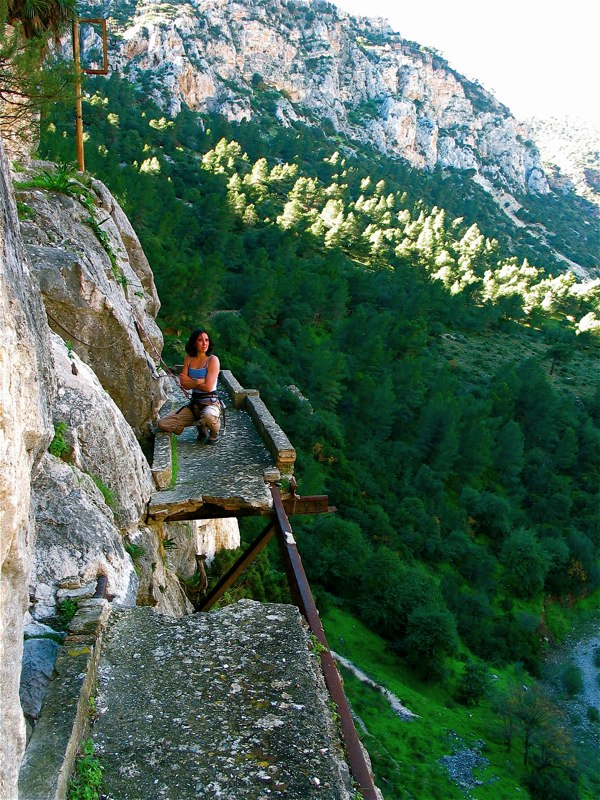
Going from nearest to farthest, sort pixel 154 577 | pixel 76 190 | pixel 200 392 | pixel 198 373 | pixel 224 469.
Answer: pixel 154 577 < pixel 224 469 < pixel 198 373 < pixel 200 392 < pixel 76 190

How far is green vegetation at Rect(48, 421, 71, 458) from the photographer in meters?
5.65

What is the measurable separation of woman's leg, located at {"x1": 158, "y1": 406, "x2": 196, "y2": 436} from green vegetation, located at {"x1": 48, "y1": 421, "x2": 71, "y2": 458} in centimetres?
363

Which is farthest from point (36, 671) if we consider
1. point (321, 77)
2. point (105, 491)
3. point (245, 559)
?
point (321, 77)

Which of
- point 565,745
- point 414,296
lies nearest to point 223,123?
point 414,296

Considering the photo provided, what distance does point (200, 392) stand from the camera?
31.0ft

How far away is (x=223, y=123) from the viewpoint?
7769cm

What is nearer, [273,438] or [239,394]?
[273,438]

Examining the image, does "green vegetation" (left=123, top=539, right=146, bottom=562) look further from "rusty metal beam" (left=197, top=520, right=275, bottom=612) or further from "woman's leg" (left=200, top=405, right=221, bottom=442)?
"woman's leg" (left=200, top=405, right=221, bottom=442)

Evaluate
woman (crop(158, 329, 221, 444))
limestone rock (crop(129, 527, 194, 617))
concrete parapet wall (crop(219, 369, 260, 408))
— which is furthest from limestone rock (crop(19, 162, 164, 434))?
limestone rock (crop(129, 527, 194, 617))

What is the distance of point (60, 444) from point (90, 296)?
3.01 m

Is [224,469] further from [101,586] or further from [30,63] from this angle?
[30,63]

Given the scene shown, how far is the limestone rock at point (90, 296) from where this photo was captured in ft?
25.6

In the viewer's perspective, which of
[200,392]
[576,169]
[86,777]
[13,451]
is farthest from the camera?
[576,169]

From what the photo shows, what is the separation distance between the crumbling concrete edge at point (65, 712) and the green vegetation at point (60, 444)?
1.61m
